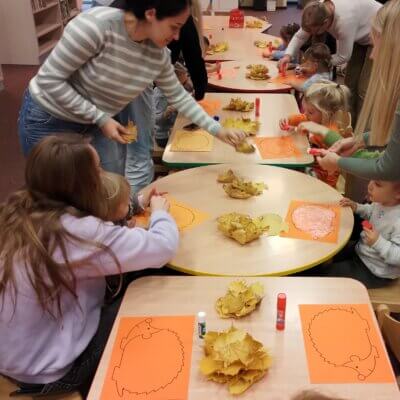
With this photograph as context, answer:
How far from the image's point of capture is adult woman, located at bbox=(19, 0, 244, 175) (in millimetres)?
1712

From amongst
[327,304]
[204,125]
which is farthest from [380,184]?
[204,125]

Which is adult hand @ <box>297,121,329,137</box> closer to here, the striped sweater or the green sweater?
the green sweater

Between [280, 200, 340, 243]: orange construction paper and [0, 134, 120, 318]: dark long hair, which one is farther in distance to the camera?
Answer: [280, 200, 340, 243]: orange construction paper

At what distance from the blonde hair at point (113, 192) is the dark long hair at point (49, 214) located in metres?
0.13

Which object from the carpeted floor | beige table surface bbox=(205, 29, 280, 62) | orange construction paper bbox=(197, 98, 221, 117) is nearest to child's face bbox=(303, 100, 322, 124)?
orange construction paper bbox=(197, 98, 221, 117)

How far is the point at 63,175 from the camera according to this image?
1.27 meters

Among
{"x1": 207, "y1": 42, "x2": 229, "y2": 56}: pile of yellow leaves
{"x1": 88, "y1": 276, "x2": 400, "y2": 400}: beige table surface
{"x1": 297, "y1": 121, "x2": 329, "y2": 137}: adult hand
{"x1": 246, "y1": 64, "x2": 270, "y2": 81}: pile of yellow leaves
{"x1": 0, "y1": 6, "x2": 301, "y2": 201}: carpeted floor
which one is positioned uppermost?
{"x1": 88, "y1": 276, "x2": 400, "y2": 400}: beige table surface

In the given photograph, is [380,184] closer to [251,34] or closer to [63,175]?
[63,175]

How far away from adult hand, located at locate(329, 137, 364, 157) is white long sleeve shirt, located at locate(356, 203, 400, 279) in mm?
342

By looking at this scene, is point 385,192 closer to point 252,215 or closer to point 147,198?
point 252,215

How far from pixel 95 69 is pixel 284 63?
2195mm

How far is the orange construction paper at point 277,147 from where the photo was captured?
7.47 feet

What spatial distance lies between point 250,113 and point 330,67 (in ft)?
3.78

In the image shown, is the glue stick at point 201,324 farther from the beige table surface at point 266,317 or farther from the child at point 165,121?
the child at point 165,121
